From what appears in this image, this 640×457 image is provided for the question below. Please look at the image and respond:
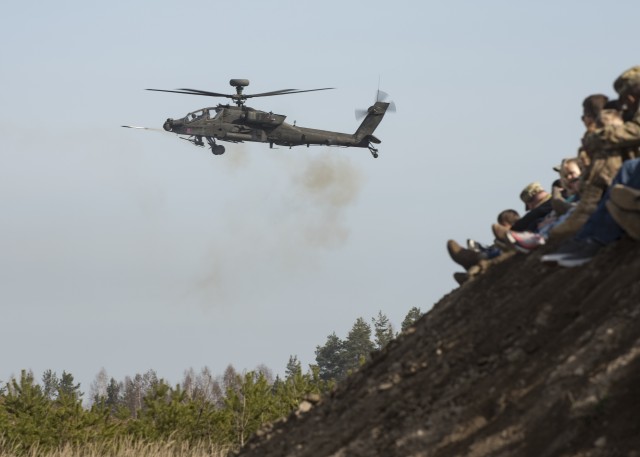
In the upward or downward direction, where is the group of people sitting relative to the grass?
downward

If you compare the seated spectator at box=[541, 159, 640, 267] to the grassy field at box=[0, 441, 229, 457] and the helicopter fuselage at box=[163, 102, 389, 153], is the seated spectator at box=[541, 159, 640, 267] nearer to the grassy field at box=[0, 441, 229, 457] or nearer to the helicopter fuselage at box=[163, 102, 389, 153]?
the grassy field at box=[0, 441, 229, 457]

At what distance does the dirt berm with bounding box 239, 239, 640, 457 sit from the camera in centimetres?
836

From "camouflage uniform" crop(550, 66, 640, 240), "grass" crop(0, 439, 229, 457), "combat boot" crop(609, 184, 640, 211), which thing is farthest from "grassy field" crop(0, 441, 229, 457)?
"combat boot" crop(609, 184, 640, 211)

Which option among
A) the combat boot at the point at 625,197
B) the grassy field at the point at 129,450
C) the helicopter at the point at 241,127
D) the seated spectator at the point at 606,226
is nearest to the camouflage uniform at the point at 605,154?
the seated spectator at the point at 606,226

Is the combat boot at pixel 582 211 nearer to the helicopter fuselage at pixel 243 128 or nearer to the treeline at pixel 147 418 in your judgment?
the treeline at pixel 147 418

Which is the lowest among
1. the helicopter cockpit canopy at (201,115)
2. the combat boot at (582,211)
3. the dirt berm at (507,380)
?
the dirt berm at (507,380)

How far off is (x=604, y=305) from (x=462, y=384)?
1.18 metres

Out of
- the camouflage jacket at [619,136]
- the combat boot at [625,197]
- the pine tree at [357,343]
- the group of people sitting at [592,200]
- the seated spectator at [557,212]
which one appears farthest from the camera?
the pine tree at [357,343]

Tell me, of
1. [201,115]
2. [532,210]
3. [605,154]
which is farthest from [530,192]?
[201,115]

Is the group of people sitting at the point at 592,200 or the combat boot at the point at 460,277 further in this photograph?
the combat boot at the point at 460,277

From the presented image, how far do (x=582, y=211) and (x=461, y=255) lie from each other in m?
2.70

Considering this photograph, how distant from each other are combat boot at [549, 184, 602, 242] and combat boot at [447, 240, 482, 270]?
7.25 feet

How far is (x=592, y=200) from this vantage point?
11344 millimetres

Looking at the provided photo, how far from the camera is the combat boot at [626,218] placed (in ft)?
33.4
